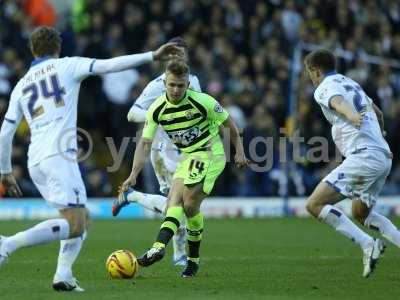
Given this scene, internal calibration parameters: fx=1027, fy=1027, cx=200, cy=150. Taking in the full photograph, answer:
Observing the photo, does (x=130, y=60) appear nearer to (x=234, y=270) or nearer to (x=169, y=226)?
(x=169, y=226)

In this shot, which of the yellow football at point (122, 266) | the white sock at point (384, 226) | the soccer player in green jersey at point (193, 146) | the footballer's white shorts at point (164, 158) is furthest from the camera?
the footballer's white shorts at point (164, 158)

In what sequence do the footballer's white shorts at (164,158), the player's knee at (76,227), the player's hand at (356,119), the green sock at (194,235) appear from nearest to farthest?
the player's knee at (76,227)
the player's hand at (356,119)
the green sock at (194,235)
the footballer's white shorts at (164,158)

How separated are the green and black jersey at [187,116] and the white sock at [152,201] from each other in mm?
1389

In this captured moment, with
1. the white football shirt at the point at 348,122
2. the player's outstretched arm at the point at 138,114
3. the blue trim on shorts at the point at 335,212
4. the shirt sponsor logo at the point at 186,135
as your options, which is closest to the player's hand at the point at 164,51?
the shirt sponsor logo at the point at 186,135

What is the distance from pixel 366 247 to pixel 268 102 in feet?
36.9

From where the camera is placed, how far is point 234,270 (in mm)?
11250

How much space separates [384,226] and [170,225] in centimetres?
236

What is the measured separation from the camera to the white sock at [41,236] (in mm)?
8852

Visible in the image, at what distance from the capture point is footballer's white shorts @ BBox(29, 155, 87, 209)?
887cm

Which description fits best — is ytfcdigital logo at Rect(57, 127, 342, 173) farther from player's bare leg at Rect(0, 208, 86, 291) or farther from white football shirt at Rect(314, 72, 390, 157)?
player's bare leg at Rect(0, 208, 86, 291)

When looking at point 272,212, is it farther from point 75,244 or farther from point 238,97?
point 75,244

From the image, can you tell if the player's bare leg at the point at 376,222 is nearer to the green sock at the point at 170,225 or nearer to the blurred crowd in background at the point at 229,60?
the green sock at the point at 170,225

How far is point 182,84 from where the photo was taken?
1051 cm

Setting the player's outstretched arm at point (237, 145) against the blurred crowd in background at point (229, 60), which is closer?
the player's outstretched arm at point (237, 145)
